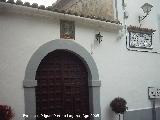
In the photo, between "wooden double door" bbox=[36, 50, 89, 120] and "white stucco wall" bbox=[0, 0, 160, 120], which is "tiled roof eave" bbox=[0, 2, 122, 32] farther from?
"wooden double door" bbox=[36, 50, 89, 120]

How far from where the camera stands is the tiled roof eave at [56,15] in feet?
22.7

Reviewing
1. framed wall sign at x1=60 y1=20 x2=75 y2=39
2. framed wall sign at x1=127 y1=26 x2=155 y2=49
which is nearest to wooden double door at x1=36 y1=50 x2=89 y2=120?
framed wall sign at x1=60 y1=20 x2=75 y2=39

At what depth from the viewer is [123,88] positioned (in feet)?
29.9

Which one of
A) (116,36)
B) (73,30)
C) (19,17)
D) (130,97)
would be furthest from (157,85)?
(19,17)

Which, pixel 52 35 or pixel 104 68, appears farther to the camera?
pixel 104 68

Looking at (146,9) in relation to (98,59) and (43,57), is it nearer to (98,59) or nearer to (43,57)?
(98,59)

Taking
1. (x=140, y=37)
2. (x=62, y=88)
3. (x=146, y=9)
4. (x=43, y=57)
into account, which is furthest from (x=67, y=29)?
(x=146, y=9)

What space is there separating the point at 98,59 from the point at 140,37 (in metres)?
2.15

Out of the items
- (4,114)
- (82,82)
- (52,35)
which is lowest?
(4,114)

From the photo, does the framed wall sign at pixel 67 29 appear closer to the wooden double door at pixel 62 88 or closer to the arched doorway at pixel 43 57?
the arched doorway at pixel 43 57

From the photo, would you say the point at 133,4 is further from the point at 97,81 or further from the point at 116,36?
the point at 97,81

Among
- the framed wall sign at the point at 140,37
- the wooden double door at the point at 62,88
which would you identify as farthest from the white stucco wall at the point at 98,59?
the wooden double door at the point at 62,88

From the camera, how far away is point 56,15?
772 cm

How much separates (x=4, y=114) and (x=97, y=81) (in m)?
3.42
